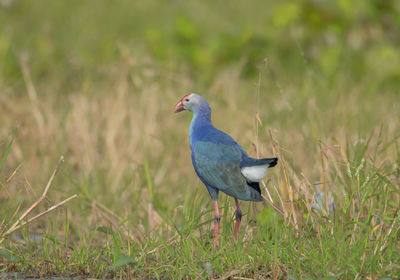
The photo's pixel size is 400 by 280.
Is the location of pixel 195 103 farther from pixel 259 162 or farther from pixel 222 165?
pixel 259 162

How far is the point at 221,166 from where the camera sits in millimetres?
3088

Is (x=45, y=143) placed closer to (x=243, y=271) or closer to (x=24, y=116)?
(x=24, y=116)

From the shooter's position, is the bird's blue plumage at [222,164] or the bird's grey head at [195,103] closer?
the bird's blue plumage at [222,164]

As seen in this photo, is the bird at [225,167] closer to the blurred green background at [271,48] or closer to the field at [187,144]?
the field at [187,144]

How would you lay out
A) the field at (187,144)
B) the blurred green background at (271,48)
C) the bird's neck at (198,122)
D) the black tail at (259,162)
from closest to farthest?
1. the black tail at (259,162)
2. the field at (187,144)
3. the bird's neck at (198,122)
4. the blurred green background at (271,48)

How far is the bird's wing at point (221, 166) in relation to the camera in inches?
120

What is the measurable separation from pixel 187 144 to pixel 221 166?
8.79ft

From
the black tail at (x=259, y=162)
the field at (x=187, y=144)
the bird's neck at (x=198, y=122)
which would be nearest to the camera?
the black tail at (x=259, y=162)

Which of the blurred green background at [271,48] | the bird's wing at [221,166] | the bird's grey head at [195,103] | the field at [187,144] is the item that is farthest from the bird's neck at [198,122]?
the blurred green background at [271,48]

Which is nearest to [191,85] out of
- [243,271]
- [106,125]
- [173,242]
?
[106,125]

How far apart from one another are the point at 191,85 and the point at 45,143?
1.96 meters

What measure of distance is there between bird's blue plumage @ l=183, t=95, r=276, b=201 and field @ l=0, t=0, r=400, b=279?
0.18m

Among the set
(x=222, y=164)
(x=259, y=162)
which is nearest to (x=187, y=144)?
(x=222, y=164)

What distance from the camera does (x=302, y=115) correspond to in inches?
222
